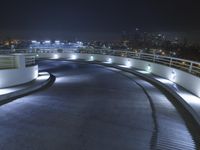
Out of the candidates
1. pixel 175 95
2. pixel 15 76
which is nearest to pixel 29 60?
pixel 15 76

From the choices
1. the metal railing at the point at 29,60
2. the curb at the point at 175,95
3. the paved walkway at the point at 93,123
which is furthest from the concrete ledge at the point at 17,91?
the curb at the point at 175,95

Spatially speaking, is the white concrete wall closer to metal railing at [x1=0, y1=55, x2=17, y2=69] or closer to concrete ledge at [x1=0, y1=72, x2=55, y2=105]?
metal railing at [x1=0, y1=55, x2=17, y2=69]

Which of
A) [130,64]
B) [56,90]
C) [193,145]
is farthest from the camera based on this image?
[130,64]

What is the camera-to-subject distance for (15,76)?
48.9 ft

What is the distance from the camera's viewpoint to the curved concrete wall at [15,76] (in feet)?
46.5

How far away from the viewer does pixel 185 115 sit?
9117 millimetres

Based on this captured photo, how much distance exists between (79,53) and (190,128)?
3106 cm

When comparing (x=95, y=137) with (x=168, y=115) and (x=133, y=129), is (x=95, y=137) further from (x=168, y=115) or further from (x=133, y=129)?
(x=168, y=115)

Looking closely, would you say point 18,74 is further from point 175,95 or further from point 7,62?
point 175,95

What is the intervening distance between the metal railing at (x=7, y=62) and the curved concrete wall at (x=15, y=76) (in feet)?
1.82

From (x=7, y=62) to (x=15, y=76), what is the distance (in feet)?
4.38

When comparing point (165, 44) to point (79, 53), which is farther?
point (165, 44)

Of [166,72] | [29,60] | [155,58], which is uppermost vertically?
[155,58]

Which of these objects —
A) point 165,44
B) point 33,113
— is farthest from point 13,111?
point 165,44
